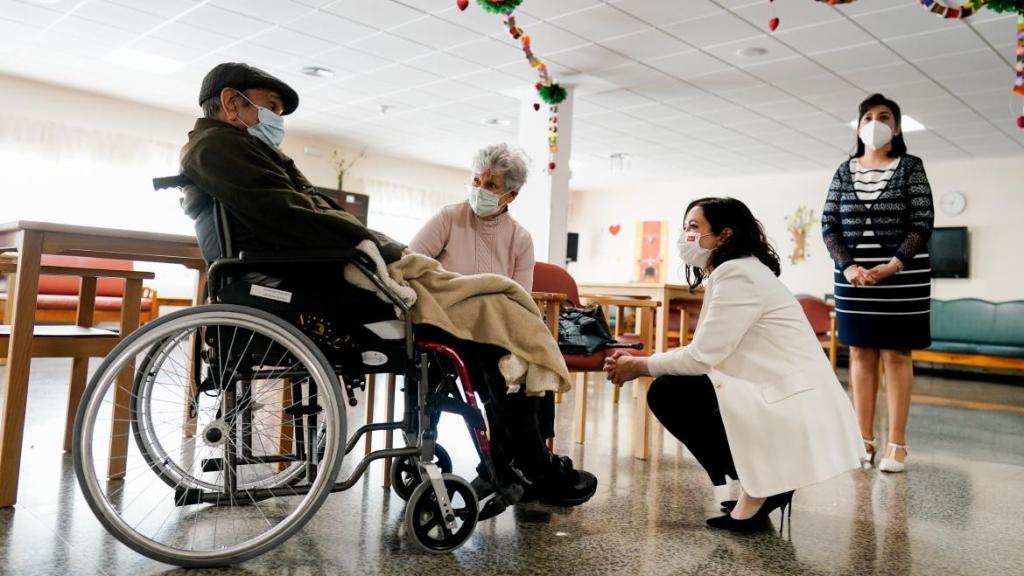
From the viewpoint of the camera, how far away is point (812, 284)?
944cm

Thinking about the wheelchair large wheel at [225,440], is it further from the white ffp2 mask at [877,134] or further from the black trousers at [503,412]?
the white ffp2 mask at [877,134]

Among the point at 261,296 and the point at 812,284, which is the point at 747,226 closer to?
the point at 261,296

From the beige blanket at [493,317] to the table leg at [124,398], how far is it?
0.88 metres

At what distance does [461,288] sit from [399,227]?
340 inches

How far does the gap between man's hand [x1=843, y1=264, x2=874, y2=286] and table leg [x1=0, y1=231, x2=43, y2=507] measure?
263 cm

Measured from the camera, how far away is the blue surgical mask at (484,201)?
2.30 m

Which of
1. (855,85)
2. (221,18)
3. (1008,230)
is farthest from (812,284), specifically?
(221,18)

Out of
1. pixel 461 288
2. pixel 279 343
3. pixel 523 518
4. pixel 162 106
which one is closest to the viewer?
pixel 279 343

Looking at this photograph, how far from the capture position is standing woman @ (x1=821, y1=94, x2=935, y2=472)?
8.78 ft

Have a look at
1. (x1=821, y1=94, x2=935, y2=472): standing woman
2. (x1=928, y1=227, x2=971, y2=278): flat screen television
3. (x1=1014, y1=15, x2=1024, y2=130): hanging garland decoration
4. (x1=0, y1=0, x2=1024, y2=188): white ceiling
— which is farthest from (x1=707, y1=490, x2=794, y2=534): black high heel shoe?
(x1=928, y1=227, x2=971, y2=278): flat screen television

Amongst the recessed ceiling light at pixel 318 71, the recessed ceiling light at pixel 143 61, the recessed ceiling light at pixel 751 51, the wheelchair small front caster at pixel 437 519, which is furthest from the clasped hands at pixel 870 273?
the recessed ceiling light at pixel 143 61

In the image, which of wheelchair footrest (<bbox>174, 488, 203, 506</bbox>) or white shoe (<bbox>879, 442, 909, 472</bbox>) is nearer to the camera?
wheelchair footrest (<bbox>174, 488, 203, 506</bbox>)

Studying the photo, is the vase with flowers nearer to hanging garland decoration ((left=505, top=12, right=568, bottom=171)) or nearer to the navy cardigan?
hanging garland decoration ((left=505, top=12, right=568, bottom=171))

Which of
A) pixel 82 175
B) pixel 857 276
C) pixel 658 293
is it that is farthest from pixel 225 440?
pixel 82 175
